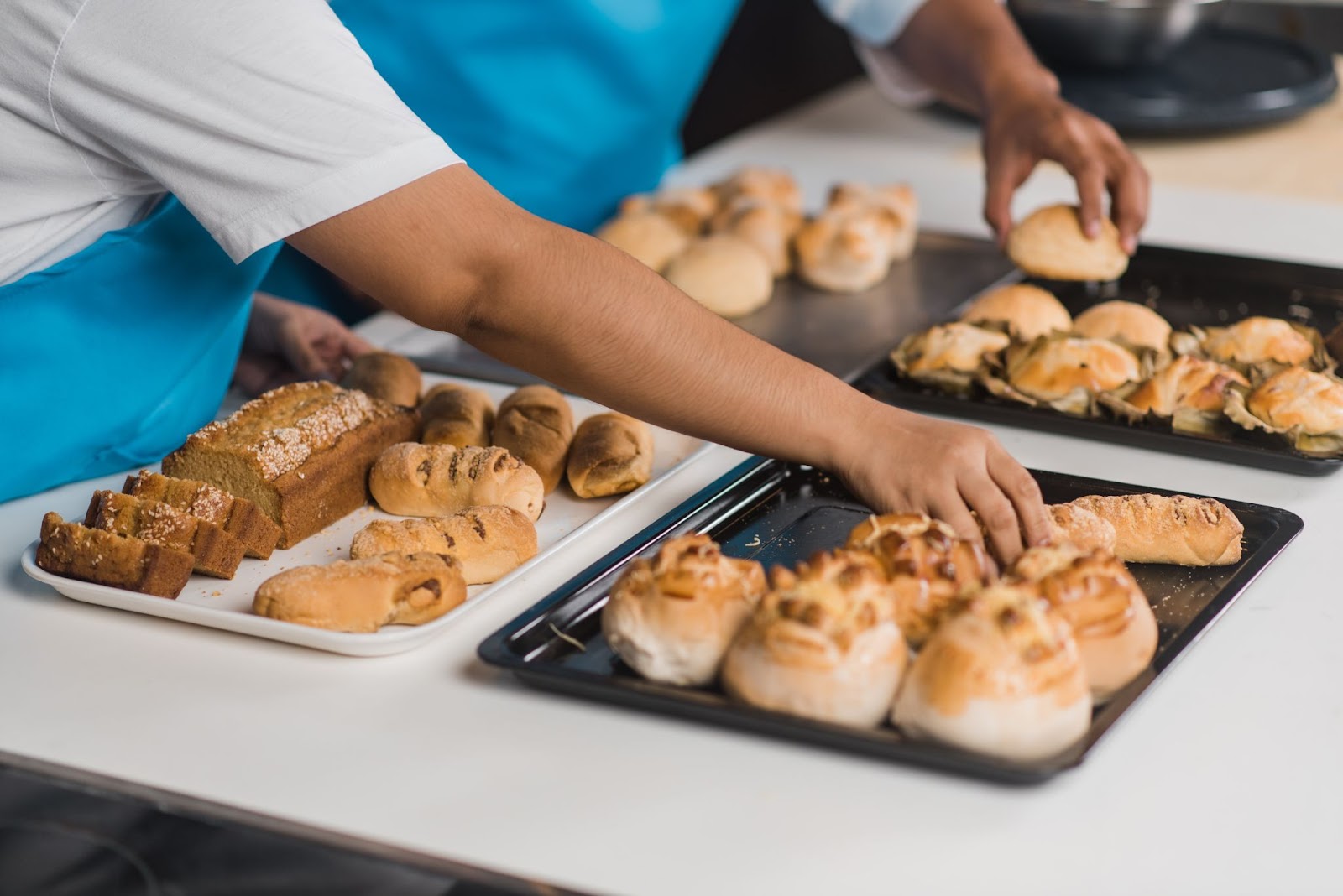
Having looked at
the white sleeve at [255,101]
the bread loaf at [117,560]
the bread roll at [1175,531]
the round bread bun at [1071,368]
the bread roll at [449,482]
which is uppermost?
the white sleeve at [255,101]

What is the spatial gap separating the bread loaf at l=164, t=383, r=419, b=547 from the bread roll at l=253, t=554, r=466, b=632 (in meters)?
0.14

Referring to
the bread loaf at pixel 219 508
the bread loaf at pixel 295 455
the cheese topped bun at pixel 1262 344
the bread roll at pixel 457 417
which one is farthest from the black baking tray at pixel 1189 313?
the bread loaf at pixel 219 508

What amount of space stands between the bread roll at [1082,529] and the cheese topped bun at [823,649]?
0.23m

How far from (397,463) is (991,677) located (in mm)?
568

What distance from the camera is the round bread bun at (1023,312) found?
148cm

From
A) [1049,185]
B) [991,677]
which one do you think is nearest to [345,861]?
[991,677]

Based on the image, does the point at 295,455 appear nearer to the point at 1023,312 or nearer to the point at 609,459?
the point at 609,459

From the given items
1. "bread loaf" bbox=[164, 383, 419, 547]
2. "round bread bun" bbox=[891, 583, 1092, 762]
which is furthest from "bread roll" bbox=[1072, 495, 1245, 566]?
"bread loaf" bbox=[164, 383, 419, 547]

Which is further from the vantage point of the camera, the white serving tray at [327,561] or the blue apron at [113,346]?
the blue apron at [113,346]

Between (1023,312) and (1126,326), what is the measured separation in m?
0.11

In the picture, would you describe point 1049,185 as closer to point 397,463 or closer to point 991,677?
point 397,463

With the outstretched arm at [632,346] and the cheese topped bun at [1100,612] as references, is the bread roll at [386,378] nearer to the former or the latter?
the outstretched arm at [632,346]

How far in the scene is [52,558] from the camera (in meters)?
1.05

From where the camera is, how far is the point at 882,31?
211 cm
